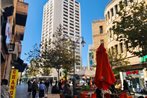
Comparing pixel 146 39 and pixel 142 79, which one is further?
pixel 142 79

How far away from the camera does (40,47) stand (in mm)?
46250

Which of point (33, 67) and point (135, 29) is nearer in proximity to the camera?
point (135, 29)

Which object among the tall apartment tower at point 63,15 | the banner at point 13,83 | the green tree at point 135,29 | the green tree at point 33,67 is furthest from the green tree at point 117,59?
the tall apartment tower at point 63,15

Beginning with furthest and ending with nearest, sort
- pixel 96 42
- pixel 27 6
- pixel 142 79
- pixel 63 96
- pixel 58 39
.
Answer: pixel 96 42 → pixel 58 39 → pixel 142 79 → pixel 27 6 → pixel 63 96

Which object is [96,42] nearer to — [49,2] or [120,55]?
[120,55]

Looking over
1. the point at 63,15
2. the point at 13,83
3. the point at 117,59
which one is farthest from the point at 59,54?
the point at 63,15

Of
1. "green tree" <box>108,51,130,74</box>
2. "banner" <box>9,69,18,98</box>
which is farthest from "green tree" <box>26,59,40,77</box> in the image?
"banner" <box>9,69,18,98</box>

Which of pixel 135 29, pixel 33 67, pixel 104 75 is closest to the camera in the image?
pixel 104 75

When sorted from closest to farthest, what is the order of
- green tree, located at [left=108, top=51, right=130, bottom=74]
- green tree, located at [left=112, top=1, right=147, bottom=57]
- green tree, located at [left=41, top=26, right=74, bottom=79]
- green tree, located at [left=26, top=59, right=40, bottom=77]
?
green tree, located at [left=112, top=1, right=147, bottom=57], green tree, located at [left=108, top=51, right=130, bottom=74], green tree, located at [left=41, top=26, right=74, bottom=79], green tree, located at [left=26, top=59, right=40, bottom=77]

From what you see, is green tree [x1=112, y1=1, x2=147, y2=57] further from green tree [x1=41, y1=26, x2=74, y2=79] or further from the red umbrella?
green tree [x1=41, y1=26, x2=74, y2=79]

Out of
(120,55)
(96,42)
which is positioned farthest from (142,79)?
(96,42)

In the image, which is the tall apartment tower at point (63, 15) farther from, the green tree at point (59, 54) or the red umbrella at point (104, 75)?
the red umbrella at point (104, 75)

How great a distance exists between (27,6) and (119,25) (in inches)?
315

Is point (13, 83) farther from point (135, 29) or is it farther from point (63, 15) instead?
point (63, 15)
